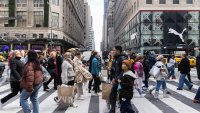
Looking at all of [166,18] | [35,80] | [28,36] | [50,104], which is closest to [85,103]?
[50,104]

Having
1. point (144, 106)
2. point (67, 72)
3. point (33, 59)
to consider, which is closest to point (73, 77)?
point (67, 72)

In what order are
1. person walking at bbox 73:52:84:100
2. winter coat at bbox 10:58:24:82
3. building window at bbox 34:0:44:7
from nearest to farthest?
winter coat at bbox 10:58:24:82 < person walking at bbox 73:52:84:100 < building window at bbox 34:0:44:7

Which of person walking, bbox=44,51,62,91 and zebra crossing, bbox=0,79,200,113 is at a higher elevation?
person walking, bbox=44,51,62,91

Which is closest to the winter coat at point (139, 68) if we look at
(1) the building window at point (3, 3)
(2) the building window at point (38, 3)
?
(2) the building window at point (38, 3)

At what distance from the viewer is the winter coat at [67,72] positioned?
11492 millimetres

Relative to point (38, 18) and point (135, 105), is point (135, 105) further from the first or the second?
point (38, 18)

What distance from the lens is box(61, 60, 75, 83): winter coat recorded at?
37.7ft

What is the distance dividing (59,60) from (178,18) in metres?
53.6

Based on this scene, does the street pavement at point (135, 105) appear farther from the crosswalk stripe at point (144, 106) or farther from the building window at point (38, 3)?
the building window at point (38, 3)

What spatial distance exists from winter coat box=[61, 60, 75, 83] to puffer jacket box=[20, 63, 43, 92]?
10.8 feet

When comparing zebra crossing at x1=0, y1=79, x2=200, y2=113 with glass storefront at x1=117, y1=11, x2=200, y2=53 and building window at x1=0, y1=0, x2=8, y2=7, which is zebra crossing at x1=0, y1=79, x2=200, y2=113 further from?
glass storefront at x1=117, y1=11, x2=200, y2=53

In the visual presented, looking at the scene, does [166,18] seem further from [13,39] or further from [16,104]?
[16,104]

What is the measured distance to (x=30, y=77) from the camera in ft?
26.2

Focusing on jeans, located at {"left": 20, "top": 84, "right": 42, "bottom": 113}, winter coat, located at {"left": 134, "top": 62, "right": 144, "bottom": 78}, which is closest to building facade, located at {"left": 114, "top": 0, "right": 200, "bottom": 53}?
winter coat, located at {"left": 134, "top": 62, "right": 144, "bottom": 78}
